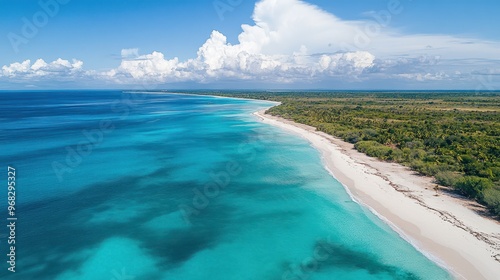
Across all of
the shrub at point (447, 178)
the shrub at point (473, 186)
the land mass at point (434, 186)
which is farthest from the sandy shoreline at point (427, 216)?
the shrub at point (473, 186)

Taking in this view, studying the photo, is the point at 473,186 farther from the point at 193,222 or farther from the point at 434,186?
the point at 193,222

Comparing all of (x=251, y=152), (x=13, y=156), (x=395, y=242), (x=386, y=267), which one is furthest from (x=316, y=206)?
(x=13, y=156)

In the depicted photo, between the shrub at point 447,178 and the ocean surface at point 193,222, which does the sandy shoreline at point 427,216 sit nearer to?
the shrub at point 447,178

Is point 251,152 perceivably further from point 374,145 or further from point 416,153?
point 416,153

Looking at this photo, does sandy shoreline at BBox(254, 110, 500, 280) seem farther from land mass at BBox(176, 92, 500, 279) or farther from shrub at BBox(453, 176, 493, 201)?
shrub at BBox(453, 176, 493, 201)

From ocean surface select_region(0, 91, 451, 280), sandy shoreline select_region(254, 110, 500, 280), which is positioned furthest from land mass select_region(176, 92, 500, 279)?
ocean surface select_region(0, 91, 451, 280)

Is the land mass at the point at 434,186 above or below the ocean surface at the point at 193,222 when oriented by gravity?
above

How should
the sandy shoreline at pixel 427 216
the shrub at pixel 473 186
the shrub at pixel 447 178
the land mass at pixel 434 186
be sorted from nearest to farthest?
the sandy shoreline at pixel 427 216 → the land mass at pixel 434 186 → the shrub at pixel 473 186 → the shrub at pixel 447 178
